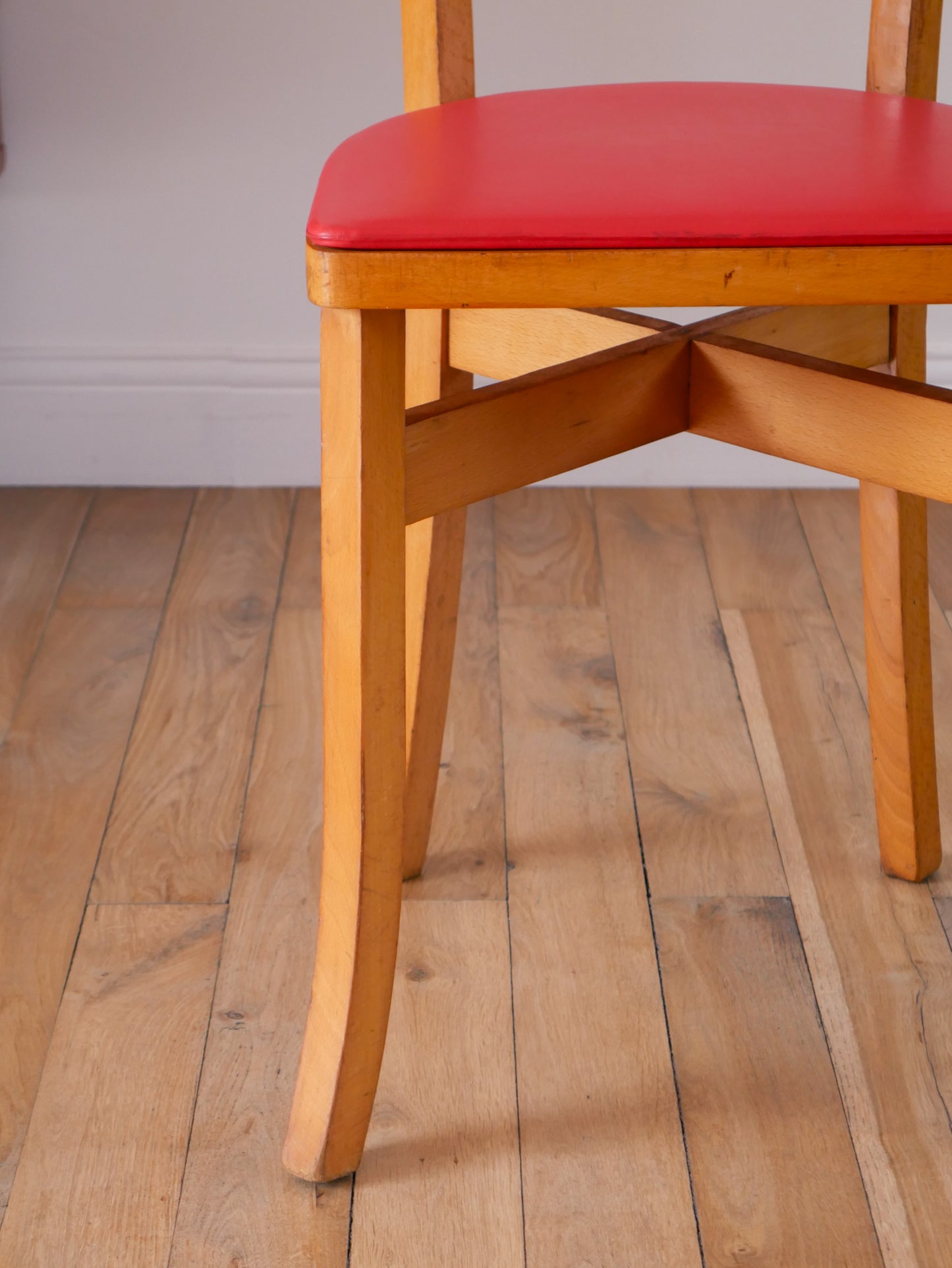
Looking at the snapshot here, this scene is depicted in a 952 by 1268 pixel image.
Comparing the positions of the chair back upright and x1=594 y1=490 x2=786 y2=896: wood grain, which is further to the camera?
x1=594 y1=490 x2=786 y2=896: wood grain

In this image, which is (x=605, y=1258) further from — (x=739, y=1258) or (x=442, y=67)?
(x=442, y=67)

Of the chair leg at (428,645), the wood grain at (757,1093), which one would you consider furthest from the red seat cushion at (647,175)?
the wood grain at (757,1093)

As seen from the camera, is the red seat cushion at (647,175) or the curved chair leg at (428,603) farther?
the curved chair leg at (428,603)

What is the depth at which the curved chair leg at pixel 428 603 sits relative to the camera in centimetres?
98

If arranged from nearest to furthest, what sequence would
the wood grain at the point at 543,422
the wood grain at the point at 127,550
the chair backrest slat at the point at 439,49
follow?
1. the wood grain at the point at 543,422
2. the chair backrest slat at the point at 439,49
3. the wood grain at the point at 127,550

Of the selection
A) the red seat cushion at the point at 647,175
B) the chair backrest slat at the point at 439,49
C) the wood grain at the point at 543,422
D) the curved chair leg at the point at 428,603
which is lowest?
the curved chair leg at the point at 428,603

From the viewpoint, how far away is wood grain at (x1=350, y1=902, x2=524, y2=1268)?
0.83 meters

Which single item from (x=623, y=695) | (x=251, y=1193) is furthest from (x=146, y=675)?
(x=251, y=1193)

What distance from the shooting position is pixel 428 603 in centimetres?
102

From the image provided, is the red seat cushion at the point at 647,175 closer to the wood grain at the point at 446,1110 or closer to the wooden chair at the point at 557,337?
the wooden chair at the point at 557,337

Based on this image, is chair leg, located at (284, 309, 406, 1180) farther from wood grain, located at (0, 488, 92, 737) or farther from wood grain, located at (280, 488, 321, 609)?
wood grain, located at (280, 488, 321, 609)

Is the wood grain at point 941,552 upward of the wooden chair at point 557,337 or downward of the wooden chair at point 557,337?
downward

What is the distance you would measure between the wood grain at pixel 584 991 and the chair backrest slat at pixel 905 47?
1.95ft

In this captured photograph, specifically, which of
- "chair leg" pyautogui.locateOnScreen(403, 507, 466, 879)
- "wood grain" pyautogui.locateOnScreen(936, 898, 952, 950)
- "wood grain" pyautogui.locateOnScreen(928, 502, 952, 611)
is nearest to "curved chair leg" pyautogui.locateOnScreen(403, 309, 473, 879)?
"chair leg" pyautogui.locateOnScreen(403, 507, 466, 879)
